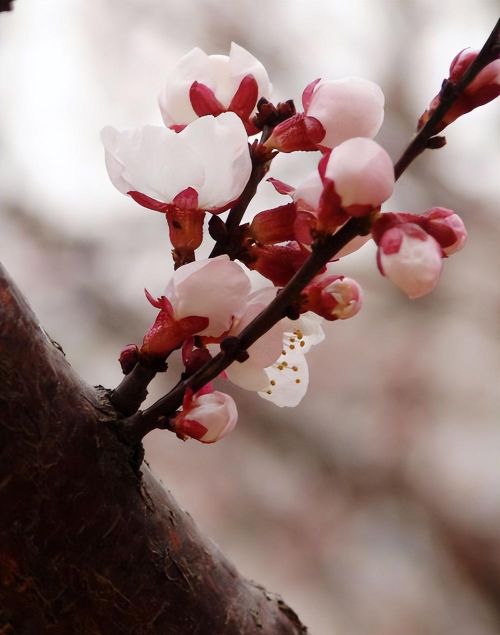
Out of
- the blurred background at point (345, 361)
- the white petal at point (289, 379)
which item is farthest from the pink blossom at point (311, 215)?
the blurred background at point (345, 361)

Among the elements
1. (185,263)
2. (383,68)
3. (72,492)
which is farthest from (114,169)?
(383,68)

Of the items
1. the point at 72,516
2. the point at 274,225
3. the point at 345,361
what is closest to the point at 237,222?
the point at 274,225

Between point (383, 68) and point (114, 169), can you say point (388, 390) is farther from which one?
point (114, 169)

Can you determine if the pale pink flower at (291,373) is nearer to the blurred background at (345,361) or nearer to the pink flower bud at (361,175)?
the pink flower bud at (361,175)

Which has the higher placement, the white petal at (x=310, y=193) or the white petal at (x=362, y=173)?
the white petal at (x=310, y=193)

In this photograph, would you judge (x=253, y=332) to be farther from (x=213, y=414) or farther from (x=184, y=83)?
(x=184, y=83)
